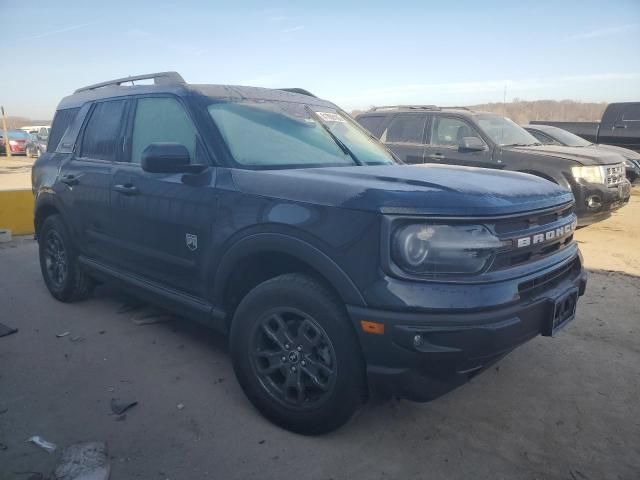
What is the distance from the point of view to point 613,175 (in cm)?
711

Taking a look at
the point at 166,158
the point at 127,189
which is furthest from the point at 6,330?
the point at 166,158

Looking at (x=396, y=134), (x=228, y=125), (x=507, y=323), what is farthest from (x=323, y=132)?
(x=396, y=134)

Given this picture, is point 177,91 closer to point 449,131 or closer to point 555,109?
point 449,131

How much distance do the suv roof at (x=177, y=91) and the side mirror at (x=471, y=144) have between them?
12.0 ft

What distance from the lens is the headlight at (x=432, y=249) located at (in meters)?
2.17

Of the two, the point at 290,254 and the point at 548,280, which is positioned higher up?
the point at 290,254

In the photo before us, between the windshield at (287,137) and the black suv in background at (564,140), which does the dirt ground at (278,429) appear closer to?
the windshield at (287,137)

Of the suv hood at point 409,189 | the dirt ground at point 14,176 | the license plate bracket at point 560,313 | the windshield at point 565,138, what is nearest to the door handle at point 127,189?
the suv hood at point 409,189

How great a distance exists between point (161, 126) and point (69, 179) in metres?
1.30

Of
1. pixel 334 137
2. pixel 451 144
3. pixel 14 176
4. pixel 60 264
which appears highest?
pixel 334 137

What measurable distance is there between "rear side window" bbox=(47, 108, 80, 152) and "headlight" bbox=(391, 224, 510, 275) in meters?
3.58

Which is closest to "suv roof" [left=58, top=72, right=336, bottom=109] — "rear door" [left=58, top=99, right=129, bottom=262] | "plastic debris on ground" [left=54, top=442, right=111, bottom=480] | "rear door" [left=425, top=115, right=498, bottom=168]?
"rear door" [left=58, top=99, right=129, bottom=262]

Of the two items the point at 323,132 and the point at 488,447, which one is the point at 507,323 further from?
the point at 323,132

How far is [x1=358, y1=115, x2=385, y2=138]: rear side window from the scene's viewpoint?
8538 mm
